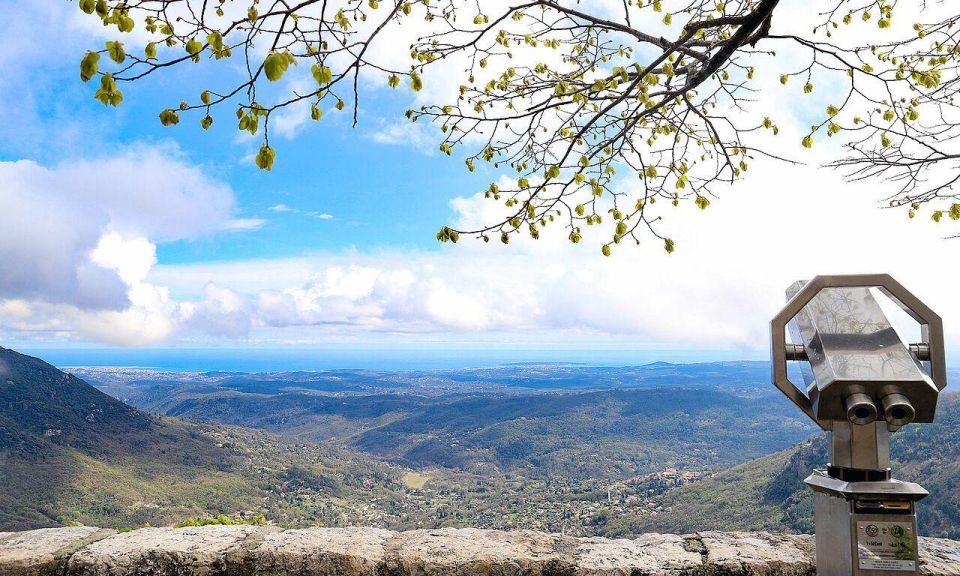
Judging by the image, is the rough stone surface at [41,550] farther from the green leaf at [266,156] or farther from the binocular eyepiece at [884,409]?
the binocular eyepiece at [884,409]

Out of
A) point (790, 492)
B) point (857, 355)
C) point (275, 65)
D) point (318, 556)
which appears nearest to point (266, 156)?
point (275, 65)

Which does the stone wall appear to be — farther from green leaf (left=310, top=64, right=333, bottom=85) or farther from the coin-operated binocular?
green leaf (left=310, top=64, right=333, bottom=85)

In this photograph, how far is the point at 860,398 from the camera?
1.23 metres

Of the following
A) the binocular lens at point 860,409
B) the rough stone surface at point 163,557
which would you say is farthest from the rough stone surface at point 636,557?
the rough stone surface at point 163,557

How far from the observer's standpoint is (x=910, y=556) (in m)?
1.28

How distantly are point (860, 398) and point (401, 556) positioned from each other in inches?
62.0

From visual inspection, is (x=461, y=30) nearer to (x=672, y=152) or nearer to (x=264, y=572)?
(x=672, y=152)

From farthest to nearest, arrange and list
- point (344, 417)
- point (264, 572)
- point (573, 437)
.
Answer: point (344, 417), point (573, 437), point (264, 572)

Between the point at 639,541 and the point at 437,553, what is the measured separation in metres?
0.86

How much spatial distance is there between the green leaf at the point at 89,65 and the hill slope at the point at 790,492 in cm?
1967

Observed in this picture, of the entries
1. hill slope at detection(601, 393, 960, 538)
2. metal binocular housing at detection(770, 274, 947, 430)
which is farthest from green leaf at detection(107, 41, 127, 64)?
hill slope at detection(601, 393, 960, 538)

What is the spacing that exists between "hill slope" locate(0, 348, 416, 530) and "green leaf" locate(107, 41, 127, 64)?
48749 millimetres

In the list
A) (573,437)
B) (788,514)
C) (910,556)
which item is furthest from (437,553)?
(573,437)

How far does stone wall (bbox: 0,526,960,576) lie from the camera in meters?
2.00
